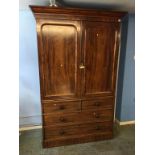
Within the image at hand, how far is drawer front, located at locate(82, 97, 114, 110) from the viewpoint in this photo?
2.51m

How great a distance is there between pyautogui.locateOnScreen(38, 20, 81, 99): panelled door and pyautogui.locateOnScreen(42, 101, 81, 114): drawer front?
10cm

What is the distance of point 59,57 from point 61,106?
69cm

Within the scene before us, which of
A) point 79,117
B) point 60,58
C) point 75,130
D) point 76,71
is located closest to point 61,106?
point 79,117

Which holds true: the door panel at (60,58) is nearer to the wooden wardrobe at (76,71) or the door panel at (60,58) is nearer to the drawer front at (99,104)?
the wooden wardrobe at (76,71)

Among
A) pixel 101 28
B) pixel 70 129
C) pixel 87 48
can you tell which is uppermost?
pixel 101 28

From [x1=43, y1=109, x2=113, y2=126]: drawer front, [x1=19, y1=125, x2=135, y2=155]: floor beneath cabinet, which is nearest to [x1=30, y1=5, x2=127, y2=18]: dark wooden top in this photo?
[x1=43, y1=109, x2=113, y2=126]: drawer front

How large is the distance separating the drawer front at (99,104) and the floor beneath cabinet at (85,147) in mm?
548

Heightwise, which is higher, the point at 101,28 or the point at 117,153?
the point at 101,28

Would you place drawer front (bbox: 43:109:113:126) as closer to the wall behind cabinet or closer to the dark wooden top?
the wall behind cabinet

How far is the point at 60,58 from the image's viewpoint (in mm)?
2293

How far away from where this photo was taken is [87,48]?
236cm
